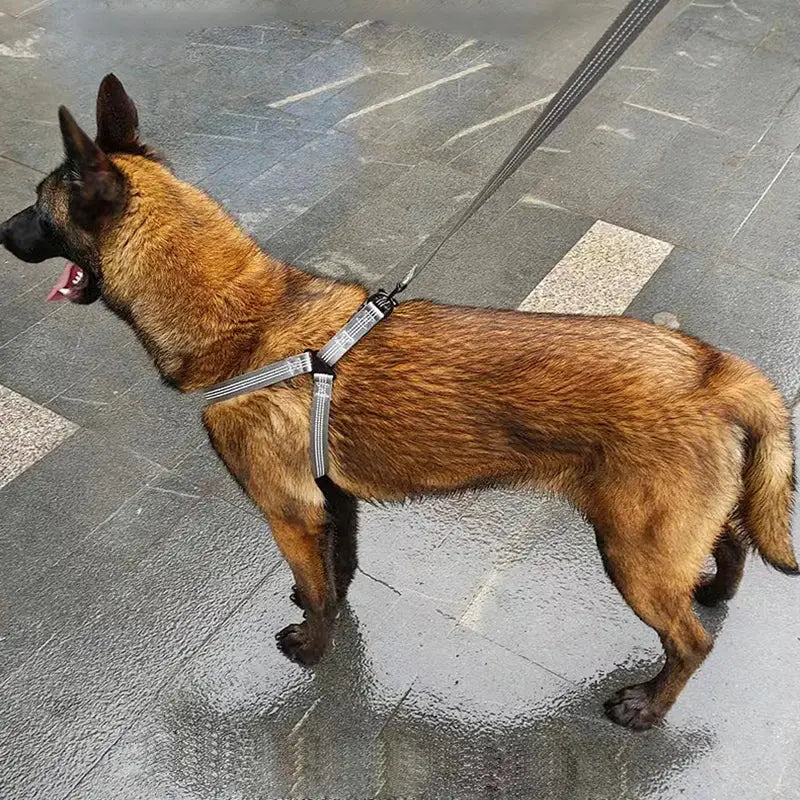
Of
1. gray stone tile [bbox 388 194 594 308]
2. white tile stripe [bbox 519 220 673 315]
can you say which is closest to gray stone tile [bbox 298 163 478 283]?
gray stone tile [bbox 388 194 594 308]

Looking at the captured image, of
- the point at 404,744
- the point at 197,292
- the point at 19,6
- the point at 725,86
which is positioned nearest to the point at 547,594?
the point at 404,744

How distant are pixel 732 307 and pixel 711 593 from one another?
1.96 metres

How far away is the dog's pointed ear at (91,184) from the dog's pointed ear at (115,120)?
1.03ft

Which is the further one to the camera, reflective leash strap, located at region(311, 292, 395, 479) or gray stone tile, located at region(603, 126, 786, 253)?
gray stone tile, located at region(603, 126, 786, 253)

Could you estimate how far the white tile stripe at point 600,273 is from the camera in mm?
4652

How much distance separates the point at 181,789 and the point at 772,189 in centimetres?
494

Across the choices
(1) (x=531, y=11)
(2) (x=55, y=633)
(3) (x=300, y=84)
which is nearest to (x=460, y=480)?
(2) (x=55, y=633)

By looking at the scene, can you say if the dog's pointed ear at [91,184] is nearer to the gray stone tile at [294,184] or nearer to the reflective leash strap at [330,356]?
the reflective leash strap at [330,356]

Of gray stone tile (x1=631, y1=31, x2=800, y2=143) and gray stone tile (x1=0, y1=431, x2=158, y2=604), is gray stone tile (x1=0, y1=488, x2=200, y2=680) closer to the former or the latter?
gray stone tile (x1=0, y1=431, x2=158, y2=604)

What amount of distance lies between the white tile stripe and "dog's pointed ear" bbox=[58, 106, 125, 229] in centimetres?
262

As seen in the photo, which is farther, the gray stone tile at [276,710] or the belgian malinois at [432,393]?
the gray stone tile at [276,710]

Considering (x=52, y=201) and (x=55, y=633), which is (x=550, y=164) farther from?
(x=55, y=633)

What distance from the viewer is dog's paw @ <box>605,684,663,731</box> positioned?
3.01 metres

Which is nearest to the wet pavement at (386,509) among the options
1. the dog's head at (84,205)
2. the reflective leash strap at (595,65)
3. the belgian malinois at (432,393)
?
the belgian malinois at (432,393)
